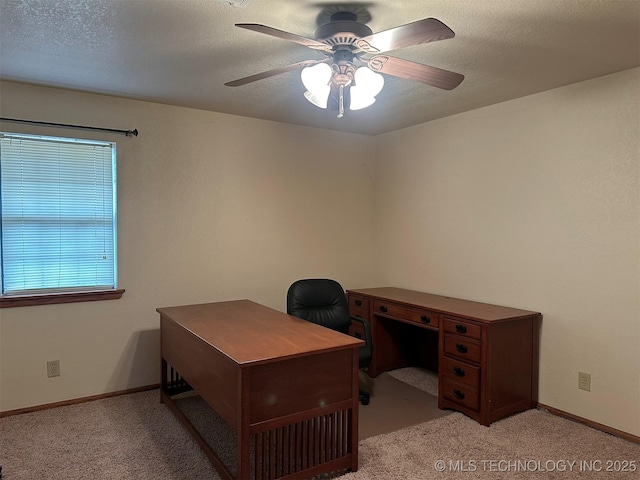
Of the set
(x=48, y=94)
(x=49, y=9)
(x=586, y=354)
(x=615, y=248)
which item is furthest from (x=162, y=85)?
(x=586, y=354)

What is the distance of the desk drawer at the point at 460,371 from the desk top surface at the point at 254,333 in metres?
1.09

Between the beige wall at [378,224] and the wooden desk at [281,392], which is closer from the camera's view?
the wooden desk at [281,392]

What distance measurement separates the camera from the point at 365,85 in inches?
86.7

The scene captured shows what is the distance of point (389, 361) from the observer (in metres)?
4.06

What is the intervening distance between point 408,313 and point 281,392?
173 cm

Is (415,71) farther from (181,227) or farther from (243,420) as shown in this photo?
(181,227)

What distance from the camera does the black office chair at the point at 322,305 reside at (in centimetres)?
336


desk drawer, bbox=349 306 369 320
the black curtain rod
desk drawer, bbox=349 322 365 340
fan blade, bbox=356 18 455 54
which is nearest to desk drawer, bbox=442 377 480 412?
desk drawer, bbox=349 322 365 340

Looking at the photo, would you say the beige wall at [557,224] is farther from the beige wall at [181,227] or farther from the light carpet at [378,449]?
the beige wall at [181,227]

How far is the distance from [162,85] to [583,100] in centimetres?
292

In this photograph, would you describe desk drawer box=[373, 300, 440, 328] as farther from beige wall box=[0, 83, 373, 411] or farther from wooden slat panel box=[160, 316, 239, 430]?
wooden slat panel box=[160, 316, 239, 430]

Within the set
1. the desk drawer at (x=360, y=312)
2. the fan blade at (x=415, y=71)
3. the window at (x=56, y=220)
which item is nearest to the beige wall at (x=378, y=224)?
the window at (x=56, y=220)

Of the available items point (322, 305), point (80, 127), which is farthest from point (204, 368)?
point (80, 127)

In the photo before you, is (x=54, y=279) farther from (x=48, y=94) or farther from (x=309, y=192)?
(x=309, y=192)
